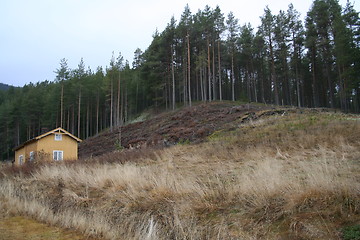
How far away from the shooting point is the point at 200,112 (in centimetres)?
2981

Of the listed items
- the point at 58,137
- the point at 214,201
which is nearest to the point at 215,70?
the point at 58,137

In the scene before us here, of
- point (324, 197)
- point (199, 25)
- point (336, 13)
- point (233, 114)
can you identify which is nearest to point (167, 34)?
point (199, 25)

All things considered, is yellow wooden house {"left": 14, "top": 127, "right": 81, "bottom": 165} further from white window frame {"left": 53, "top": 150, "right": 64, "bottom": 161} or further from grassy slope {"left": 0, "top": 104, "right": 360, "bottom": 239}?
grassy slope {"left": 0, "top": 104, "right": 360, "bottom": 239}

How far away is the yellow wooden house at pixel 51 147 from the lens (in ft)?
79.1

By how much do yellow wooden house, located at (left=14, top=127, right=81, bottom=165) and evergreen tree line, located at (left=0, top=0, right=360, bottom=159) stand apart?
13575 mm

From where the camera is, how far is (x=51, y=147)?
2523 centimetres

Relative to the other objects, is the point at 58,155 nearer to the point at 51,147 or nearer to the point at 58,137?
the point at 51,147

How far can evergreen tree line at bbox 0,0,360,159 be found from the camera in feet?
107

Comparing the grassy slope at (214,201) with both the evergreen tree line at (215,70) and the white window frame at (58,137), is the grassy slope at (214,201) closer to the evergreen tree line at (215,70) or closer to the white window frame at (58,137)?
the white window frame at (58,137)

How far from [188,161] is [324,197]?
306 inches

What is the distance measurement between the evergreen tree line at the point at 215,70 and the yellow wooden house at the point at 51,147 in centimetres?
1357

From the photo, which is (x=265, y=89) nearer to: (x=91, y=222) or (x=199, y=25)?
(x=199, y=25)

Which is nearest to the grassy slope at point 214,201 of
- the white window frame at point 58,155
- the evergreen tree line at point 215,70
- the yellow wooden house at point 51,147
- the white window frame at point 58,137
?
the yellow wooden house at point 51,147

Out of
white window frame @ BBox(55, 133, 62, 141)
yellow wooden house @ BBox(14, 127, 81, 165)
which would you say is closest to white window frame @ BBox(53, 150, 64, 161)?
yellow wooden house @ BBox(14, 127, 81, 165)
